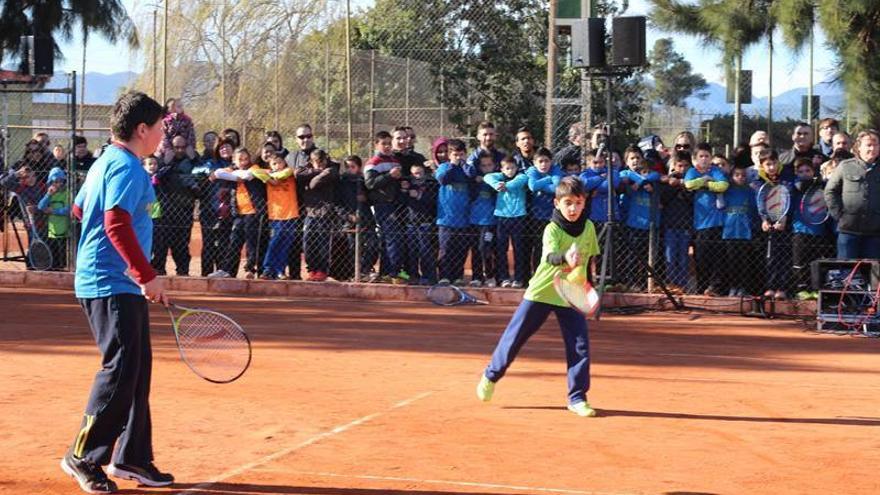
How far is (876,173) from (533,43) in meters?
13.8

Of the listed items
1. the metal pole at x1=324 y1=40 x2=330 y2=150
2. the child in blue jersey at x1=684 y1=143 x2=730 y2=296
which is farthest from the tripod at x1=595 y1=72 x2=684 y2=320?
the metal pole at x1=324 y1=40 x2=330 y2=150

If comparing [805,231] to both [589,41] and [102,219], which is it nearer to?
[589,41]

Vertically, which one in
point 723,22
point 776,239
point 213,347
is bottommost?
point 213,347

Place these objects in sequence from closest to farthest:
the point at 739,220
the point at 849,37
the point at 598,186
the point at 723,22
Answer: the point at 849,37
the point at 739,220
the point at 598,186
the point at 723,22

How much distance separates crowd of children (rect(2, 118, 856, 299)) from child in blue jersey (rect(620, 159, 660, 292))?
16mm

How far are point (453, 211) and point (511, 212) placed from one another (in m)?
0.71

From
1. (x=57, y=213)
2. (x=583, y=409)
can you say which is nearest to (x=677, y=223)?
(x=583, y=409)

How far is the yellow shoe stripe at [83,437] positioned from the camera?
634 cm

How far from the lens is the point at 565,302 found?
8.67m

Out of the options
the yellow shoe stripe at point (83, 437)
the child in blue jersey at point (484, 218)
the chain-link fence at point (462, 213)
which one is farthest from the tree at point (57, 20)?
the yellow shoe stripe at point (83, 437)

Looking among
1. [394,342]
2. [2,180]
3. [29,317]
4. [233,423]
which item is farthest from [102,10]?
[233,423]

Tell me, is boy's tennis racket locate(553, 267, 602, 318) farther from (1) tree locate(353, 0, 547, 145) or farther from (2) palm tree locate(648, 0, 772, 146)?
(1) tree locate(353, 0, 547, 145)

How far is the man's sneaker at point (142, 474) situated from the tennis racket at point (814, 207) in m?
9.95

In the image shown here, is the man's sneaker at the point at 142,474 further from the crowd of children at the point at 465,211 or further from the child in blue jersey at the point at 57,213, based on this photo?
the child in blue jersey at the point at 57,213
